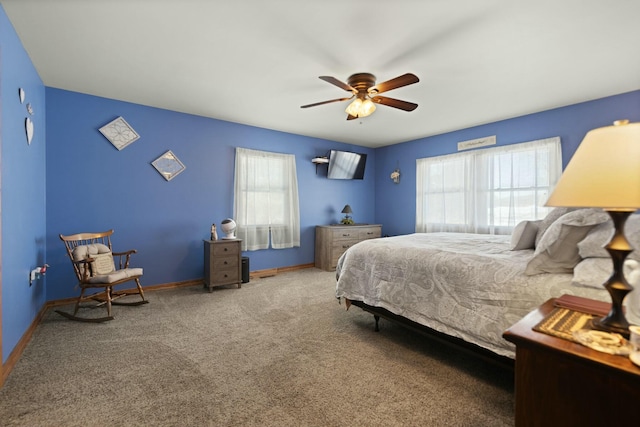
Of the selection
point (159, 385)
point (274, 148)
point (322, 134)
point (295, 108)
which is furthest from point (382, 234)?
point (159, 385)

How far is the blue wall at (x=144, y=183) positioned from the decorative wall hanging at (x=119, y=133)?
6 centimetres

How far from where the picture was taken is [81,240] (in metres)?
3.40

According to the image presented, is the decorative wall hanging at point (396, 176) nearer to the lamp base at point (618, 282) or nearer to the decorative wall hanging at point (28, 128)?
the lamp base at point (618, 282)

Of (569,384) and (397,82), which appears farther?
(397,82)

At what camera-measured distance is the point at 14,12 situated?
2076 mm

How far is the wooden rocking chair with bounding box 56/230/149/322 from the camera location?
294 centimetres

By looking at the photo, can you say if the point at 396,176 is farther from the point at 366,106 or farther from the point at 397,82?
the point at 397,82

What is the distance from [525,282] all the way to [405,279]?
0.83m

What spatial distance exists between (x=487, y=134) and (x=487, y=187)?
847mm

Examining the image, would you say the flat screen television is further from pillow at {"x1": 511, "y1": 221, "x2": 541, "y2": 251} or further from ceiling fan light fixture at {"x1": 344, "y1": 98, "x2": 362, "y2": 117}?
pillow at {"x1": 511, "y1": 221, "x2": 541, "y2": 251}

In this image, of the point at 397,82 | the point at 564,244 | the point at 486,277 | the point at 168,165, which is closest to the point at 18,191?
the point at 168,165

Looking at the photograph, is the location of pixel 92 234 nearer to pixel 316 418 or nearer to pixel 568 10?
pixel 316 418

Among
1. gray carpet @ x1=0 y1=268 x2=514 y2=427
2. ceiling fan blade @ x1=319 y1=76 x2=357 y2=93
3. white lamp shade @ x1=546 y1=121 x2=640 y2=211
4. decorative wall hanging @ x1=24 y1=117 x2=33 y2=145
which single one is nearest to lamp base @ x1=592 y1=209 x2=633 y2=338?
white lamp shade @ x1=546 y1=121 x2=640 y2=211

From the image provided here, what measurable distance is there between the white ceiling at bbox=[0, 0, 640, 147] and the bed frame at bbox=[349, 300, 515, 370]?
226cm
